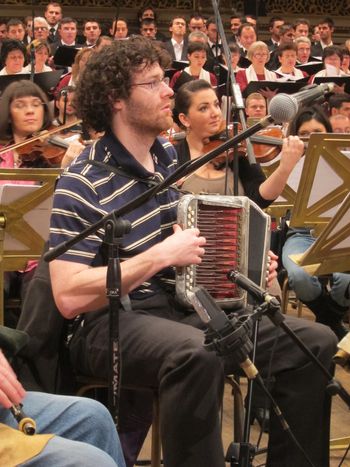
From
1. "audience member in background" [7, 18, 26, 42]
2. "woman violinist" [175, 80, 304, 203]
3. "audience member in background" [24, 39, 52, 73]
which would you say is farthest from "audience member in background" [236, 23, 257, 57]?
"woman violinist" [175, 80, 304, 203]

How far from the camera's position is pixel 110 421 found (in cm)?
204

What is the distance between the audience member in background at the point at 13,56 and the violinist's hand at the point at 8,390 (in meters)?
6.62

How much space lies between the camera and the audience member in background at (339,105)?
5691 mm

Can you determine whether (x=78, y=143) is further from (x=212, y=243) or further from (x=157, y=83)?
(x=212, y=243)

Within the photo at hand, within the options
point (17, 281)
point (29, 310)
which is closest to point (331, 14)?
point (17, 281)

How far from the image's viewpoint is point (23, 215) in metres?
3.19

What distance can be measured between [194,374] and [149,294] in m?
0.38

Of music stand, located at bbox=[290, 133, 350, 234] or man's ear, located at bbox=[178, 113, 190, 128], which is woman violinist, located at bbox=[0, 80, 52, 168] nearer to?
man's ear, located at bbox=[178, 113, 190, 128]

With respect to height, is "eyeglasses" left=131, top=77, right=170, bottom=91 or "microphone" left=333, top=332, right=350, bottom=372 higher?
"eyeglasses" left=131, top=77, right=170, bottom=91

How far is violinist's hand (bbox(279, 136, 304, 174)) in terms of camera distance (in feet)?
10.7

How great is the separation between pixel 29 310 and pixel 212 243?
560 mm

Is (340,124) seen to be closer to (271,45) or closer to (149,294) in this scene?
(149,294)

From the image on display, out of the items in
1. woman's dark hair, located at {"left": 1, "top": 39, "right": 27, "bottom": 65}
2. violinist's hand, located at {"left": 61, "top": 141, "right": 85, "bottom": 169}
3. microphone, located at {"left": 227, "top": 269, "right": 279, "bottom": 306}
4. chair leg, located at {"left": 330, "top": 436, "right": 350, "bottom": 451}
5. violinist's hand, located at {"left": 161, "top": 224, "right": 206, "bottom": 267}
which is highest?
woman's dark hair, located at {"left": 1, "top": 39, "right": 27, "bottom": 65}

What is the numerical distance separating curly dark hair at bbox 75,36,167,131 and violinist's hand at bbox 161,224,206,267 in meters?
0.52
